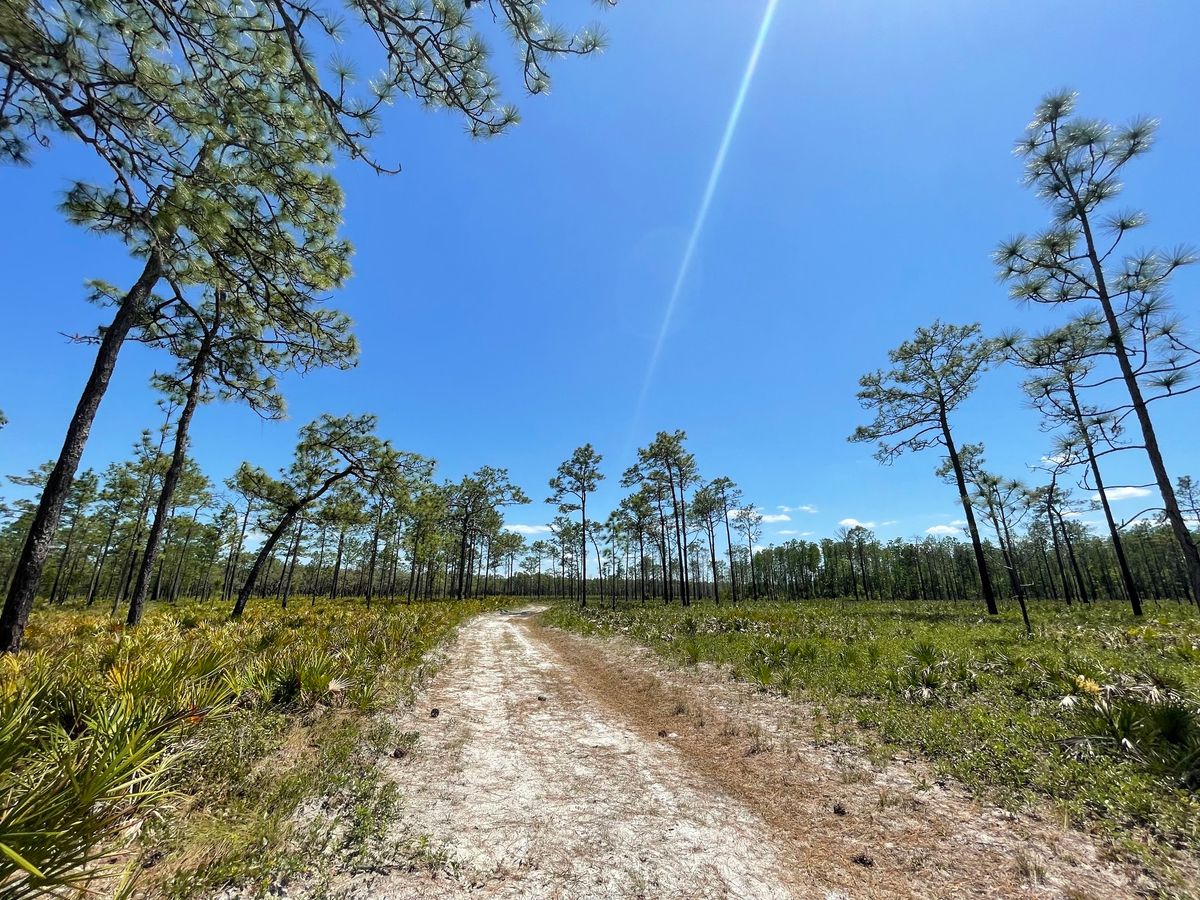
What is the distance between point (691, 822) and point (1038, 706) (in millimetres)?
5548

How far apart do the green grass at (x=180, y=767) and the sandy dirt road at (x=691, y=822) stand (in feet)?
2.17

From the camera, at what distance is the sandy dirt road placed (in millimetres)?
3197

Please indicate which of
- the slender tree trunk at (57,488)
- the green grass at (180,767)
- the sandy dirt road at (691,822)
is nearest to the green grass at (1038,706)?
the sandy dirt road at (691,822)

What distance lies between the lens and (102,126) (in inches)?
195

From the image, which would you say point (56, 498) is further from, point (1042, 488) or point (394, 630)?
point (1042, 488)

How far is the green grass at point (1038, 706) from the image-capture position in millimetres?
3928

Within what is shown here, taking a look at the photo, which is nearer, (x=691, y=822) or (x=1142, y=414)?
(x=691, y=822)

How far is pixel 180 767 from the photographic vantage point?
3.98m

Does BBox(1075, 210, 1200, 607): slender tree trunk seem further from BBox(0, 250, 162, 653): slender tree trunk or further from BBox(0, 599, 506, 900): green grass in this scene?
BBox(0, 250, 162, 653): slender tree trunk

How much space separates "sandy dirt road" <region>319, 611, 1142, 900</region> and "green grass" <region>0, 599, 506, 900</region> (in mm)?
662

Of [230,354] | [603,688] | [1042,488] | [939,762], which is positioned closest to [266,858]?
[939,762]

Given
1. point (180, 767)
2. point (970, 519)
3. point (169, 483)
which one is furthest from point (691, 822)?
point (970, 519)

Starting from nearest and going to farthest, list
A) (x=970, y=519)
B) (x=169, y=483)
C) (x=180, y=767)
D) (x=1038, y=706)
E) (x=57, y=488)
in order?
1. (x=180, y=767)
2. (x=1038, y=706)
3. (x=57, y=488)
4. (x=169, y=483)
5. (x=970, y=519)

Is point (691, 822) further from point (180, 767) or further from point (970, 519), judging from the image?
point (970, 519)
